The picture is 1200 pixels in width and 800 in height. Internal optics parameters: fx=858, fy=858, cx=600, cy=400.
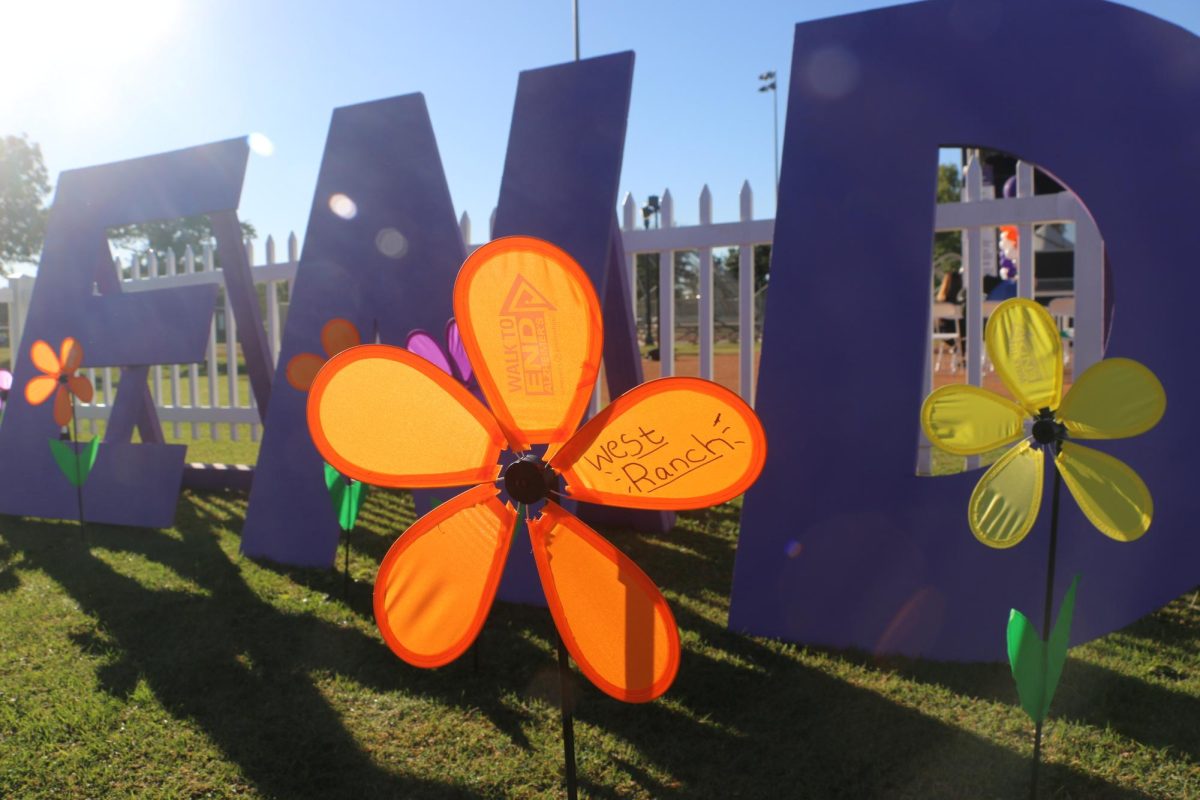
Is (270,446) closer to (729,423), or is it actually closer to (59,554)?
(59,554)

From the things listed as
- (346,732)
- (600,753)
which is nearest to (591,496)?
(600,753)

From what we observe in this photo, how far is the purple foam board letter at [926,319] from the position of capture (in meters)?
2.74

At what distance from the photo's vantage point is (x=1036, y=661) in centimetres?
181

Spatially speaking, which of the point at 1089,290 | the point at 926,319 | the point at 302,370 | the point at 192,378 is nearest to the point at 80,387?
the point at 302,370

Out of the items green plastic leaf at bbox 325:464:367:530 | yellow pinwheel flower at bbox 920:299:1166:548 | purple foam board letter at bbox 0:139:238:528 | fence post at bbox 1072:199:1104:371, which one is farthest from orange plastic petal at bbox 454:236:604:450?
fence post at bbox 1072:199:1104:371

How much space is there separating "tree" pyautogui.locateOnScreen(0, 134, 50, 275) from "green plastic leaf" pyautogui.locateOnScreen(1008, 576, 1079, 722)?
37.6 metres

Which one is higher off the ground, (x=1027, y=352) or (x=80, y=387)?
(x=1027, y=352)

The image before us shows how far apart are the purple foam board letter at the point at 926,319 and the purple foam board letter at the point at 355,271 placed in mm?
1699

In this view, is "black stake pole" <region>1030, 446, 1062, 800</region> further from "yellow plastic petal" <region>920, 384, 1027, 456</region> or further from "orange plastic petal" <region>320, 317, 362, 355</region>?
"orange plastic petal" <region>320, 317, 362, 355</region>

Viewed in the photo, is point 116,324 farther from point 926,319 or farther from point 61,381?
point 926,319

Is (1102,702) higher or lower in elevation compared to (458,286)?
lower

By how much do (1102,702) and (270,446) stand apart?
3.45m

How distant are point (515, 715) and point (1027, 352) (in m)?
1.63

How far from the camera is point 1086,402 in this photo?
70.2 inches
